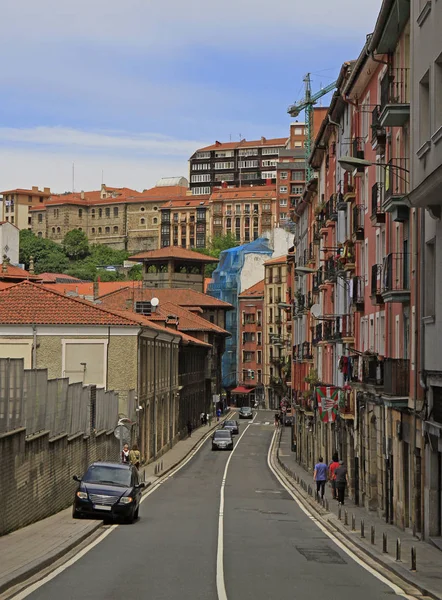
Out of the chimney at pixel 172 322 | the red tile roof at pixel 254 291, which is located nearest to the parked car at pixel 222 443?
the chimney at pixel 172 322

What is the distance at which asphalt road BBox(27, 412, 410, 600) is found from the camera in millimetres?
16125

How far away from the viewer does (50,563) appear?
19.1 m

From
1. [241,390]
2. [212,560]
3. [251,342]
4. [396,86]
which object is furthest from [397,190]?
[251,342]

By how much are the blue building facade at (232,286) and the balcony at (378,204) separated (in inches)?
4392

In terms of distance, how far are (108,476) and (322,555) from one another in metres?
7.82

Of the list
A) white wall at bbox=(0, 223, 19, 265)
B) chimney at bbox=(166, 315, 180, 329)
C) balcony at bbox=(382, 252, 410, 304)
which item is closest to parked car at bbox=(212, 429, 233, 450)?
chimney at bbox=(166, 315, 180, 329)

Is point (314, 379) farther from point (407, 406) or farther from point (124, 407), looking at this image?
point (407, 406)

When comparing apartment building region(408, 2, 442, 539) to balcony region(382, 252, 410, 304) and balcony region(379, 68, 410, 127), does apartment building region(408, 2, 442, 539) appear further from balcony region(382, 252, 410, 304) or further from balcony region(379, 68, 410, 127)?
balcony region(382, 252, 410, 304)

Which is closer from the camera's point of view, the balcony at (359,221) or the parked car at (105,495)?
the parked car at (105,495)

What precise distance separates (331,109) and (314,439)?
19.1m

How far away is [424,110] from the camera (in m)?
24.9

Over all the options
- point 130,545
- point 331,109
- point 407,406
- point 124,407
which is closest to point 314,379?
point 124,407

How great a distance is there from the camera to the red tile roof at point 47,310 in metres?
53.3

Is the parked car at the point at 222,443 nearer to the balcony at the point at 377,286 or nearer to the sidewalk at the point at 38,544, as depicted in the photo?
the balcony at the point at 377,286
